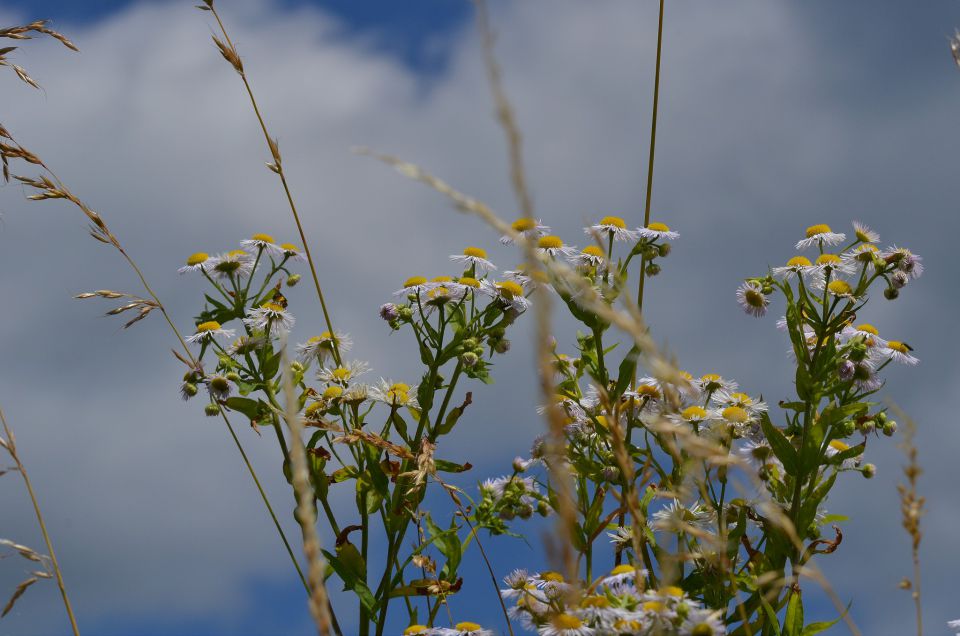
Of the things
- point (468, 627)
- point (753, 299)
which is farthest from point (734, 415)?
point (468, 627)

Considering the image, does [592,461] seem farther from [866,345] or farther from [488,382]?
[866,345]

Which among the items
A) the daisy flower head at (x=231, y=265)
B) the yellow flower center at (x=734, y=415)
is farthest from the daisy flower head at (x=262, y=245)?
the yellow flower center at (x=734, y=415)

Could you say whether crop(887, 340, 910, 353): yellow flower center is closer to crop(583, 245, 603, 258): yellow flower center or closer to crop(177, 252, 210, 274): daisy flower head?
crop(583, 245, 603, 258): yellow flower center

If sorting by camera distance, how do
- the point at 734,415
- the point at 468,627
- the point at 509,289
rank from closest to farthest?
1. the point at 468,627
2. the point at 734,415
3. the point at 509,289

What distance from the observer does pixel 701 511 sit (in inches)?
126

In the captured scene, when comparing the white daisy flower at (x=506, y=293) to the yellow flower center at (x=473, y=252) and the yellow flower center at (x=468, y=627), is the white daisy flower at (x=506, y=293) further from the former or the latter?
the yellow flower center at (x=468, y=627)

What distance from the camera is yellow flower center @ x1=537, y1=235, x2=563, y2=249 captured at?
133 inches

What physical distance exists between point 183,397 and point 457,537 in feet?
3.48

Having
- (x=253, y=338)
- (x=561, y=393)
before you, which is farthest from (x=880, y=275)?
(x=253, y=338)

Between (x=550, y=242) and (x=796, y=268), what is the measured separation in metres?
0.86

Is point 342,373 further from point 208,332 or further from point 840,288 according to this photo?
point 840,288

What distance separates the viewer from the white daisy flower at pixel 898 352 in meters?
3.42

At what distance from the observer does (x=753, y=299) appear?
3.52 m

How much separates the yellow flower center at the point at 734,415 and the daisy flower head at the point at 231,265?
1753 millimetres
